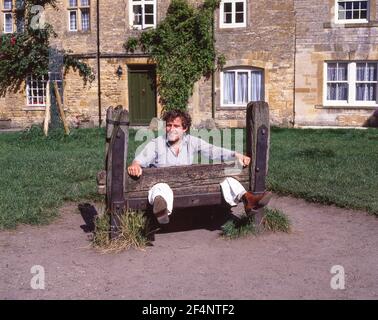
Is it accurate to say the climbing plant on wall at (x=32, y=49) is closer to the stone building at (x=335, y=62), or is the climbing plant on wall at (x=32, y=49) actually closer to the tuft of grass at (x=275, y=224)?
the stone building at (x=335, y=62)

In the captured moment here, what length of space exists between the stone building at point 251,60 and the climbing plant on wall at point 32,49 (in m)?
0.35

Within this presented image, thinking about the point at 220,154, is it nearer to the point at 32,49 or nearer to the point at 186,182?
the point at 186,182

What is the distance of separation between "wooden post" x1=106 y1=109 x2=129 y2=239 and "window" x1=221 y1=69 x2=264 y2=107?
1608cm

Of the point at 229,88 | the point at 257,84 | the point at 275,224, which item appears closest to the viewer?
Answer: the point at 275,224

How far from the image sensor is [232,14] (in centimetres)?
2139

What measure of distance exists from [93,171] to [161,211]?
5309 mm

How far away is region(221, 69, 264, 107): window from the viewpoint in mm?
21594

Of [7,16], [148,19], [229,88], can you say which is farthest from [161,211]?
[7,16]

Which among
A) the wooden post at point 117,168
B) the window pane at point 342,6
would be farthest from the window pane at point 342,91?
the wooden post at point 117,168

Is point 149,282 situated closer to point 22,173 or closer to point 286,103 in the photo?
point 22,173

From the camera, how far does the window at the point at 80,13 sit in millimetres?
22547

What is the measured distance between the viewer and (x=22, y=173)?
10453 mm

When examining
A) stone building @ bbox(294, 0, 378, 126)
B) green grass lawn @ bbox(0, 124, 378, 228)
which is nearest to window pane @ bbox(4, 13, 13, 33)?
green grass lawn @ bbox(0, 124, 378, 228)

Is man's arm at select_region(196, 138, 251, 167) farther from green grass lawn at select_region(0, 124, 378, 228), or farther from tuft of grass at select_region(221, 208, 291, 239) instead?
green grass lawn at select_region(0, 124, 378, 228)
